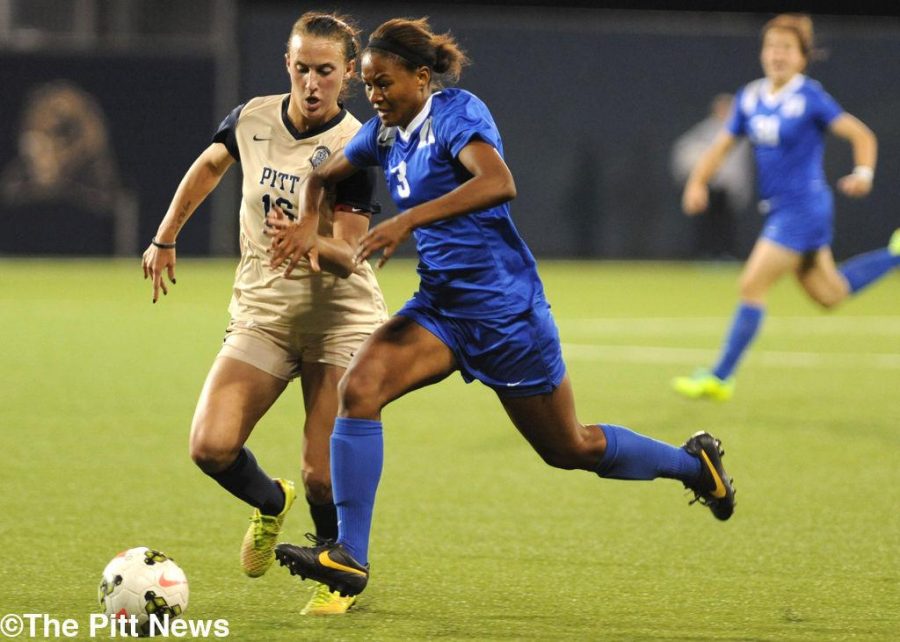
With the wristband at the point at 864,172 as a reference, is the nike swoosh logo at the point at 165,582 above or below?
below

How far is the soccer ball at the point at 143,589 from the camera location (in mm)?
4398

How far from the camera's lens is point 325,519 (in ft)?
17.5

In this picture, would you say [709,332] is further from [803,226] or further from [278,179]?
[278,179]

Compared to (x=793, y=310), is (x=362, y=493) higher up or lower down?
higher up

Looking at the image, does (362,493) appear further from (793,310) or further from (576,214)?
(576,214)

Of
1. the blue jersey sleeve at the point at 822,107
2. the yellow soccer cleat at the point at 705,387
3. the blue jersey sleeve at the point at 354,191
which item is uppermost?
the blue jersey sleeve at the point at 354,191

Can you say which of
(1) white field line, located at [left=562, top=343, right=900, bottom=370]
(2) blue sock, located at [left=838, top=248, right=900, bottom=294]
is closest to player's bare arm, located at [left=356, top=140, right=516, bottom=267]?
(2) blue sock, located at [left=838, top=248, right=900, bottom=294]

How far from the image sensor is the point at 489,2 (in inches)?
957

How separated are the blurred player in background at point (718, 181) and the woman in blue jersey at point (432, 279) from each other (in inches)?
705

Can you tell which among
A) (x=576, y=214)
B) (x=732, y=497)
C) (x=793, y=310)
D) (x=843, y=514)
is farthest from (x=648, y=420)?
(x=576, y=214)

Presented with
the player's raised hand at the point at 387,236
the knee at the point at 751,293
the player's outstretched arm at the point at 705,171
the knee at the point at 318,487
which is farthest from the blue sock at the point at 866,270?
the player's raised hand at the point at 387,236

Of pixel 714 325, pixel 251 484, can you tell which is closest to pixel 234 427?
pixel 251 484

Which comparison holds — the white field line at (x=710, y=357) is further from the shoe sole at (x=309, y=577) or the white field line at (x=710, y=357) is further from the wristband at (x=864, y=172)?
the shoe sole at (x=309, y=577)

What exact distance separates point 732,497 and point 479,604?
1295mm
